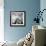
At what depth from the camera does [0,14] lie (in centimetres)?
568

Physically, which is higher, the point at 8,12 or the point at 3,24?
the point at 8,12

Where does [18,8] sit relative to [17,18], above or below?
above

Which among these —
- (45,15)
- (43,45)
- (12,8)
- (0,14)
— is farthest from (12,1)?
(43,45)

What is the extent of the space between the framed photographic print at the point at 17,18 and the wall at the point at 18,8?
12 cm

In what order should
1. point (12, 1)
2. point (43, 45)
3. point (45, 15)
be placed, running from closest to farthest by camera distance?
1. point (43, 45)
2. point (45, 15)
3. point (12, 1)

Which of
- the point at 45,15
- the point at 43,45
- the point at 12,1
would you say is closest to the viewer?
the point at 43,45

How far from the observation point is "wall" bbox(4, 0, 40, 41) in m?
5.60

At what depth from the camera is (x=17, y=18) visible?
563 cm

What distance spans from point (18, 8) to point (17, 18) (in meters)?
0.41

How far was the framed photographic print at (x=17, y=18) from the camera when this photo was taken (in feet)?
18.4

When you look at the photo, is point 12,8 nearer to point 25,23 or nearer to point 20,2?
point 20,2

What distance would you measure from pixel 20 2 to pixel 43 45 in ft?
10.8

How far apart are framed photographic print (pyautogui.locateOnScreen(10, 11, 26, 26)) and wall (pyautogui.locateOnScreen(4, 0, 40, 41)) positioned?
0.12 metres

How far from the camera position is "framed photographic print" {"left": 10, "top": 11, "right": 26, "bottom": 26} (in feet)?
18.4
